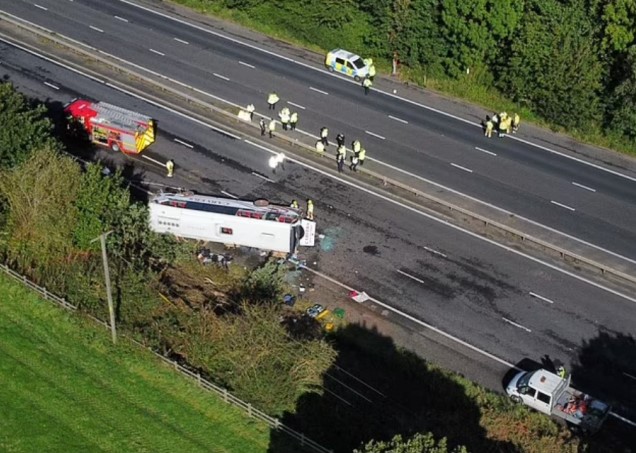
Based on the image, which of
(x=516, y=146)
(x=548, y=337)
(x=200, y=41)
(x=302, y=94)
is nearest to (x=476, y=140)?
(x=516, y=146)

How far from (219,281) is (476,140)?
1970cm

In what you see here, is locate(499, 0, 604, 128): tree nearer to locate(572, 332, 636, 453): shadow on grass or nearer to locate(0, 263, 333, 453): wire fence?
locate(572, 332, 636, 453): shadow on grass

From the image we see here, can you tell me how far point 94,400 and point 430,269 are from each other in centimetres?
1701

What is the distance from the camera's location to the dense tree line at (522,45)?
2051 inches

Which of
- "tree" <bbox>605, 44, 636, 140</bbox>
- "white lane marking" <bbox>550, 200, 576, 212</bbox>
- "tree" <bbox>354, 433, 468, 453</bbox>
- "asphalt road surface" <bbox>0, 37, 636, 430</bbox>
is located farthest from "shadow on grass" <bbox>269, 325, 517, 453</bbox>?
"tree" <bbox>605, 44, 636, 140</bbox>

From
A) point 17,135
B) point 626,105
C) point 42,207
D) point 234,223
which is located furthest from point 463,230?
point 17,135

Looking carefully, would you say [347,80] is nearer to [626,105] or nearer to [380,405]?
[626,105]

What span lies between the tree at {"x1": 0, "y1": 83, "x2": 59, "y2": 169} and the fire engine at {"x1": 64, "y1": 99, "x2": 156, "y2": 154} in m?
5.18

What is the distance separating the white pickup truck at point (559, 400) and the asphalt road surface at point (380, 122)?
37.3 ft

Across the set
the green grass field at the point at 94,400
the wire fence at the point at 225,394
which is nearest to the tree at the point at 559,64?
the wire fence at the point at 225,394

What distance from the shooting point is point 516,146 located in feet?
172

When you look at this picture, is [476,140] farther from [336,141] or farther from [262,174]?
[262,174]

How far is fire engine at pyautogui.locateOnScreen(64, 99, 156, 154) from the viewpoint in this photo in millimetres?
49625

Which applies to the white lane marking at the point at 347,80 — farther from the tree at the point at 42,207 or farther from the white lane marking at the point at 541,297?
the tree at the point at 42,207
